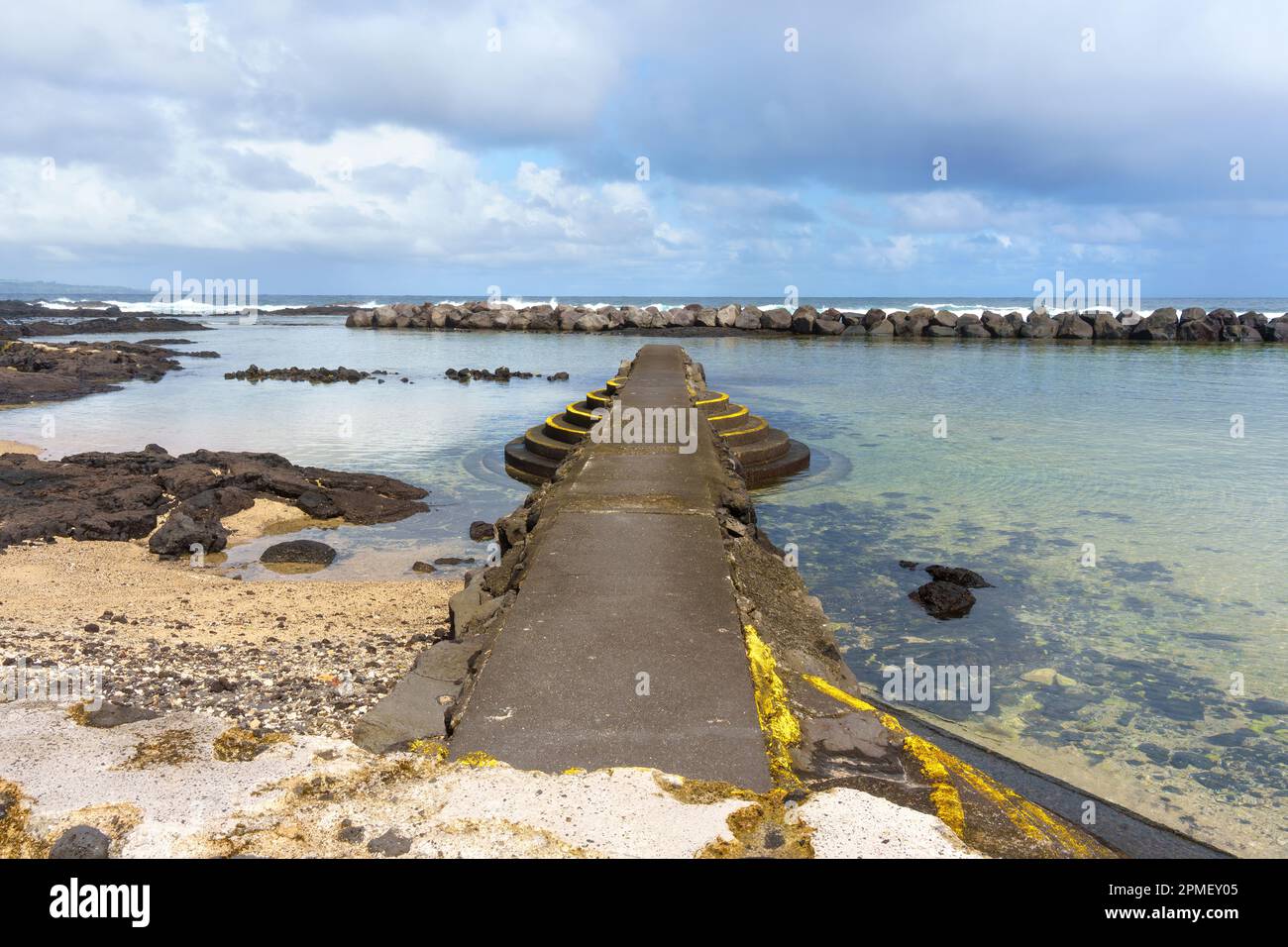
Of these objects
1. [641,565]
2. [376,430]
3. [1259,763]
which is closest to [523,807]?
[641,565]

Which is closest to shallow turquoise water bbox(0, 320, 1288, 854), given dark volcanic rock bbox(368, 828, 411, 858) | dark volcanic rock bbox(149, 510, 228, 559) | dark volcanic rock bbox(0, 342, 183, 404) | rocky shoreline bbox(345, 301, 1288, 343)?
dark volcanic rock bbox(149, 510, 228, 559)

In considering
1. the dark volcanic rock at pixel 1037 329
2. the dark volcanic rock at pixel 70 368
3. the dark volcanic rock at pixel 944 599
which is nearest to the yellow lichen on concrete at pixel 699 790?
the dark volcanic rock at pixel 944 599

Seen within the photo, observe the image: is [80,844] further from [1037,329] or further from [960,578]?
[1037,329]

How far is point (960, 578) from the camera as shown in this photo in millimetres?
7805

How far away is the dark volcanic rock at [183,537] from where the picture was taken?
27.6ft

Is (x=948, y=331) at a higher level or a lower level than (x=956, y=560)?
higher

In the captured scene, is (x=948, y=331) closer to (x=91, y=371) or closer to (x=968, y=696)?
(x=91, y=371)

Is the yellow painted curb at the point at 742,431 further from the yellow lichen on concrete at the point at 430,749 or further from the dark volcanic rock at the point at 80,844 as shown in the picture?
the dark volcanic rock at the point at 80,844

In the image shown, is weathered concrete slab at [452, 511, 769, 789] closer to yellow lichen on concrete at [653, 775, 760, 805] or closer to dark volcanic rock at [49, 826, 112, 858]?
yellow lichen on concrete at [653, 775, 760, 805]

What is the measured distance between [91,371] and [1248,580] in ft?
98.4

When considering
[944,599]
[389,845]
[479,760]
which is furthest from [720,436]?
[389,845]

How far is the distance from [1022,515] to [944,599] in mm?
3662

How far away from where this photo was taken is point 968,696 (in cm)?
583
